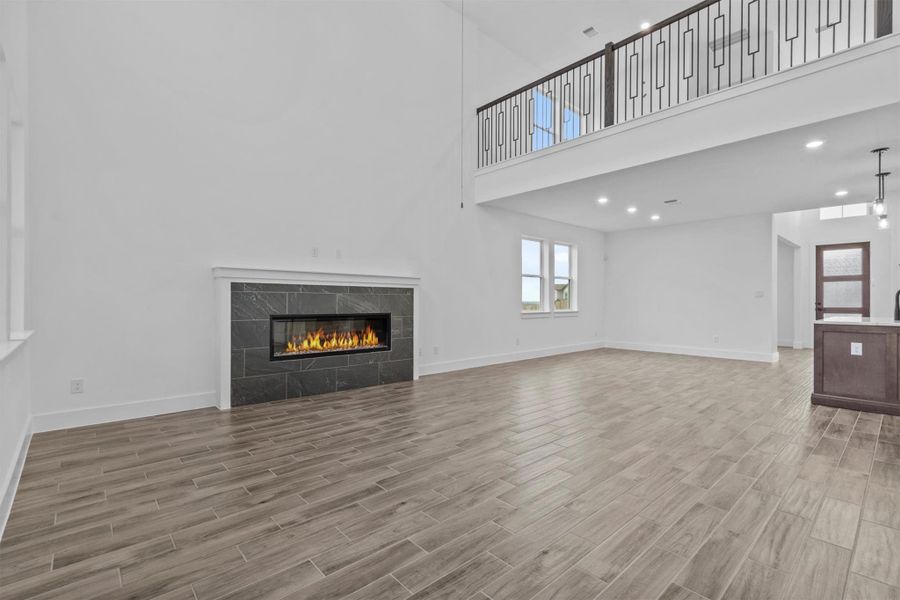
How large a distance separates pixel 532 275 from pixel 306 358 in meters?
4.55

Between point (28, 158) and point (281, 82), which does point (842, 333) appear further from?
point (28, 158)

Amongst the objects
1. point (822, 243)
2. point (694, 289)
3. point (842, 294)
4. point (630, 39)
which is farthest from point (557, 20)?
point (842, 294)

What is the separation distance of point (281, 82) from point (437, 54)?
2.64 m

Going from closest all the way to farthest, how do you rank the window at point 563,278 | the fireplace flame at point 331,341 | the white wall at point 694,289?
the fireplace flame at point 331,341, the white wall at point 694,289, the window at point 563,278

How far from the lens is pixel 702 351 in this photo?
8078 millimetres

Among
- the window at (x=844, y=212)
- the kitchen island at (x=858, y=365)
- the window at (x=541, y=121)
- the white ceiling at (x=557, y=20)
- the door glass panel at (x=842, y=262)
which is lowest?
the kitchen island at (x=858, y=365)

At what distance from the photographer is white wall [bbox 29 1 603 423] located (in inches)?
138

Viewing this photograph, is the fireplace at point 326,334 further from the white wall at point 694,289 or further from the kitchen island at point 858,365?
the white wall at point 694,289

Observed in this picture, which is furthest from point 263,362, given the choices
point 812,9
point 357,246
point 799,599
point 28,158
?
point 812,9

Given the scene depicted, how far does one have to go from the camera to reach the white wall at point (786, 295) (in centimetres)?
945

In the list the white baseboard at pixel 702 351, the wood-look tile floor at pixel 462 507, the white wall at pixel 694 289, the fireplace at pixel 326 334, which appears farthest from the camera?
the white wall at pixel 694 289

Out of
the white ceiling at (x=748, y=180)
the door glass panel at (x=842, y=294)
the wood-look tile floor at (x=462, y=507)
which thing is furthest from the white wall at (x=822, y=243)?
the wood-look tile floor at (x=462, y=507)

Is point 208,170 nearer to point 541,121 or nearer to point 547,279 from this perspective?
point 547,279

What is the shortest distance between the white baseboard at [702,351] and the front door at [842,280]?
3.06 meters
